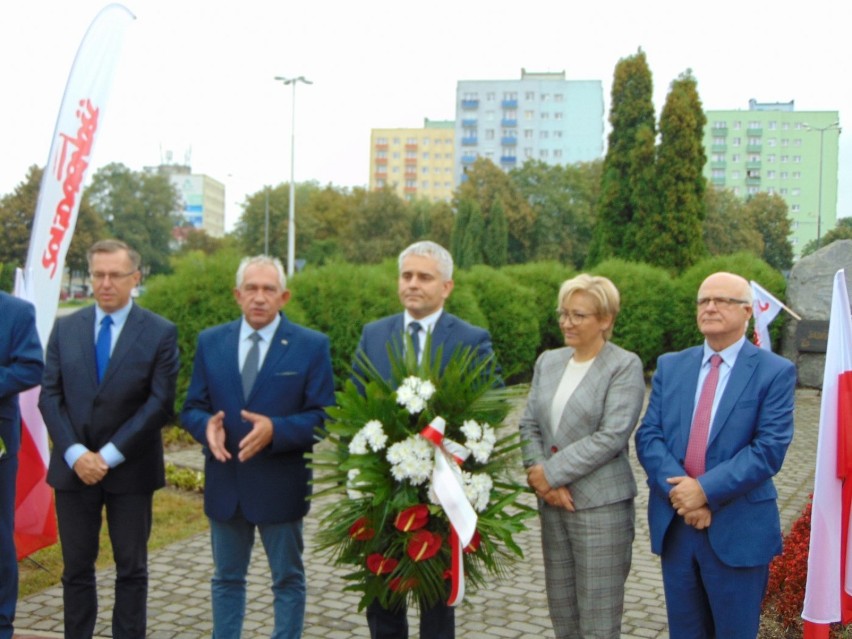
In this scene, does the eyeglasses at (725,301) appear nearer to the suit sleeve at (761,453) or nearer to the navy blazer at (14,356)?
the suit sleeve at (761,453)

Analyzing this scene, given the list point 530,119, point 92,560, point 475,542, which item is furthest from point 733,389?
point 530,119

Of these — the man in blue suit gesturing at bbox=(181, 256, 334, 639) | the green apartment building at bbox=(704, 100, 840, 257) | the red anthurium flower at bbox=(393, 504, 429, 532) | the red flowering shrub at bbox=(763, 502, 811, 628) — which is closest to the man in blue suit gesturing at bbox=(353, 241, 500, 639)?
the man in blue suit gesturing at bbox=(181, 256, 334, 639)

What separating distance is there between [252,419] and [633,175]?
2380cm

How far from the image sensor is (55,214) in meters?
6.41

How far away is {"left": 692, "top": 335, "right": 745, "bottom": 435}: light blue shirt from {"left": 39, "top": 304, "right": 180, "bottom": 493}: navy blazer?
2.44 m

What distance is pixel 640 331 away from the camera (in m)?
19.6

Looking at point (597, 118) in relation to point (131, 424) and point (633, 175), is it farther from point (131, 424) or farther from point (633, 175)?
point (131, 424)

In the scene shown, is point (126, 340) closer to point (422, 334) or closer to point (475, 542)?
point (422, 334)

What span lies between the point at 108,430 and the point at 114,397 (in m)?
0.16

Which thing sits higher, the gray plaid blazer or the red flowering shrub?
the gray plaid blazer

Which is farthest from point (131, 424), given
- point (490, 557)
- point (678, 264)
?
point (678, 264)

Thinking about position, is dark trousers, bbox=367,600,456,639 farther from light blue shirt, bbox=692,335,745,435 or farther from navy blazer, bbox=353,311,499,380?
light blue shirt, bbox=692,335,745,435

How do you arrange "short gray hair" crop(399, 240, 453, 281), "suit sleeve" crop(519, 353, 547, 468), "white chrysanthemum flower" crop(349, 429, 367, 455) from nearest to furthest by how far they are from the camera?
"white chrysanthemum flower" crop(349, 429, 367, 455) < "suit sleeve" crop(519, 353, 547, 468) < "short gray hair" crop(399, 240, 453, 281)

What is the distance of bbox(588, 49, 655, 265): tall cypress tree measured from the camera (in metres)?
26.7
